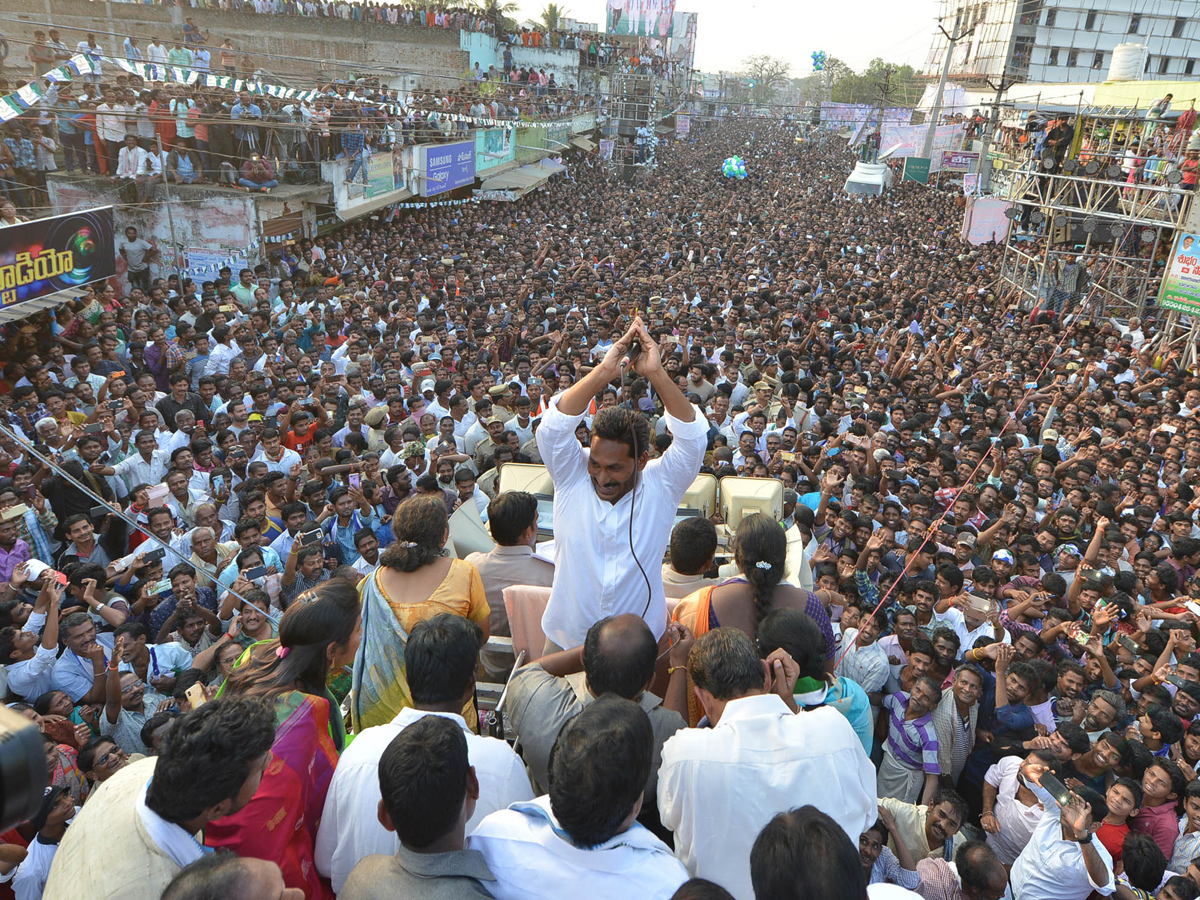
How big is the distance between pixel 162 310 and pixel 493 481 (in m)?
5.56

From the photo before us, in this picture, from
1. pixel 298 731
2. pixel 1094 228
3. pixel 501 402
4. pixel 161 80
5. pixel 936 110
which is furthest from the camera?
pixel 936 110

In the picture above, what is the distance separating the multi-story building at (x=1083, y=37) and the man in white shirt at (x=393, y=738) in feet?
151

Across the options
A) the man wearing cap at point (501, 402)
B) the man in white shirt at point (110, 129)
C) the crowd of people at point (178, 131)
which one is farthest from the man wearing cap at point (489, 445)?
the man in white shirt at point (110, 129)

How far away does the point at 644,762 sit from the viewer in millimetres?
1934

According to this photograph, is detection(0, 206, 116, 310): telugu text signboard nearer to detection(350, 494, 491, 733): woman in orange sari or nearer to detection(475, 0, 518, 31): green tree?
detection(350, 494, 491, 733): woman in orange sari

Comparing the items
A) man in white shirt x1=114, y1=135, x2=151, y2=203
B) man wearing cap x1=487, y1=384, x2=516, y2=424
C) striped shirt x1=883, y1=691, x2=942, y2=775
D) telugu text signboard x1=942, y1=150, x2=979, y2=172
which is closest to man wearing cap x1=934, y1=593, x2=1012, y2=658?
striped shirt x1=883, y1=691, x2=942, y2=775

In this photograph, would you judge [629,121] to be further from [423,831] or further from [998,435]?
[423,831]

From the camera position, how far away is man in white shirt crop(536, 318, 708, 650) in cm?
264

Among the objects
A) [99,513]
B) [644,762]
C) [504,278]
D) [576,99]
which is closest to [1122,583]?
[644,762]

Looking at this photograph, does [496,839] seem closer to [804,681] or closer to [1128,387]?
[804,681]

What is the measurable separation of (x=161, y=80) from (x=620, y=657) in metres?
15.0

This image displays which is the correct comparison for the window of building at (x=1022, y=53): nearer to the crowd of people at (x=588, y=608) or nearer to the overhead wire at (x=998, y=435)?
the overhead wire at (x=998, y=435)

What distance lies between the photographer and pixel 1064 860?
299cm

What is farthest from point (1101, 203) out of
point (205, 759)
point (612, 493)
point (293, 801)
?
point (205, 759)
